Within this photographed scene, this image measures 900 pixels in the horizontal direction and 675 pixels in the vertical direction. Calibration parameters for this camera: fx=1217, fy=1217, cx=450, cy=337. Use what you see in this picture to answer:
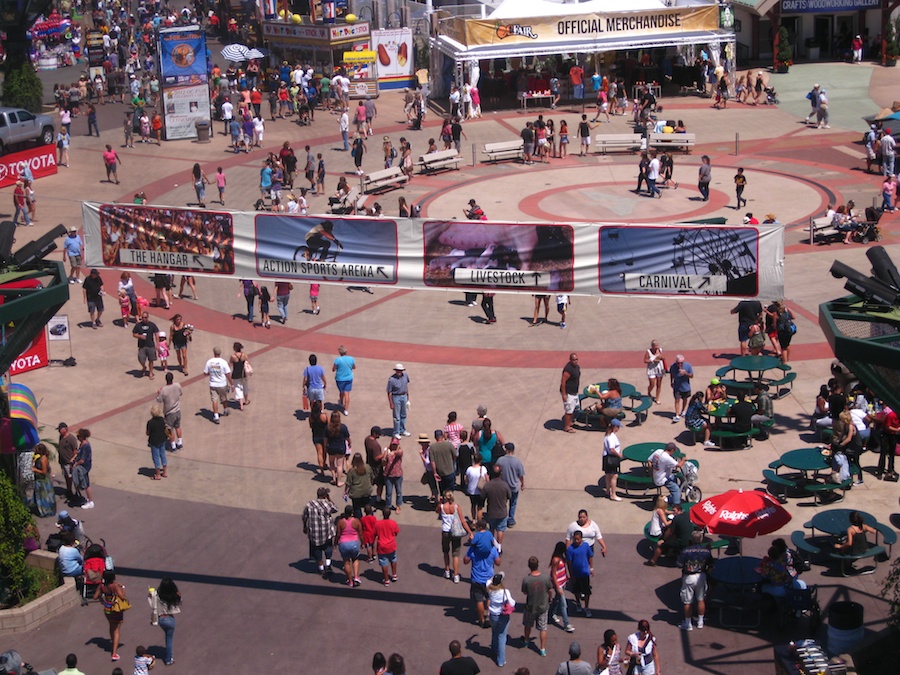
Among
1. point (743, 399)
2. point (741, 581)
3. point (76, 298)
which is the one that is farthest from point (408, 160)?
point (741, 581)

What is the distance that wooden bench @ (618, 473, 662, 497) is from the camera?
796 inches

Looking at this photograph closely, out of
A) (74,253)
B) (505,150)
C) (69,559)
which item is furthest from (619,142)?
(69,559)

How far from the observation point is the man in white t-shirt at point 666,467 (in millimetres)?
19422

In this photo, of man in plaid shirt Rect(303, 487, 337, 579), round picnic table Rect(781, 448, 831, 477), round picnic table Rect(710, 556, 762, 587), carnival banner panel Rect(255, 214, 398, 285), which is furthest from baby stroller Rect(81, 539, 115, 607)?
round picnic table Rect(781, 448, 831, 477)

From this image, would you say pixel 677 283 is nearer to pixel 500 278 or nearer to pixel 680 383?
pixel 500 278

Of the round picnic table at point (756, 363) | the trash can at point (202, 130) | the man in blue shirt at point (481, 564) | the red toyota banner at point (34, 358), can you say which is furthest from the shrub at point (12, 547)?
the trash can at point (202, 130)

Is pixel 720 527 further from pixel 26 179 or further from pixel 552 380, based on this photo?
pixel 26 179

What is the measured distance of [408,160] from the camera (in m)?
→ 41.8

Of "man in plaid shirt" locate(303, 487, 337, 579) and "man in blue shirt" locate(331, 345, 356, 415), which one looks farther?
"man in blue shirt" locate(331, 345, 356, 415)

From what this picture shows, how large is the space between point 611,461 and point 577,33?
36030 millimetres

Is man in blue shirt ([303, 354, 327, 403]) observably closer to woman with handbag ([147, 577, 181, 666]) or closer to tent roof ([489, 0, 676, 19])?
woman with handbag ([147, 577, 181, 666])

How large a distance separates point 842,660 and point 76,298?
22705 millimetres

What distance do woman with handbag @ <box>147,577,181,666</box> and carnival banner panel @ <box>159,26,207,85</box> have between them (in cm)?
3327

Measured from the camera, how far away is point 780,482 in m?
19.8
